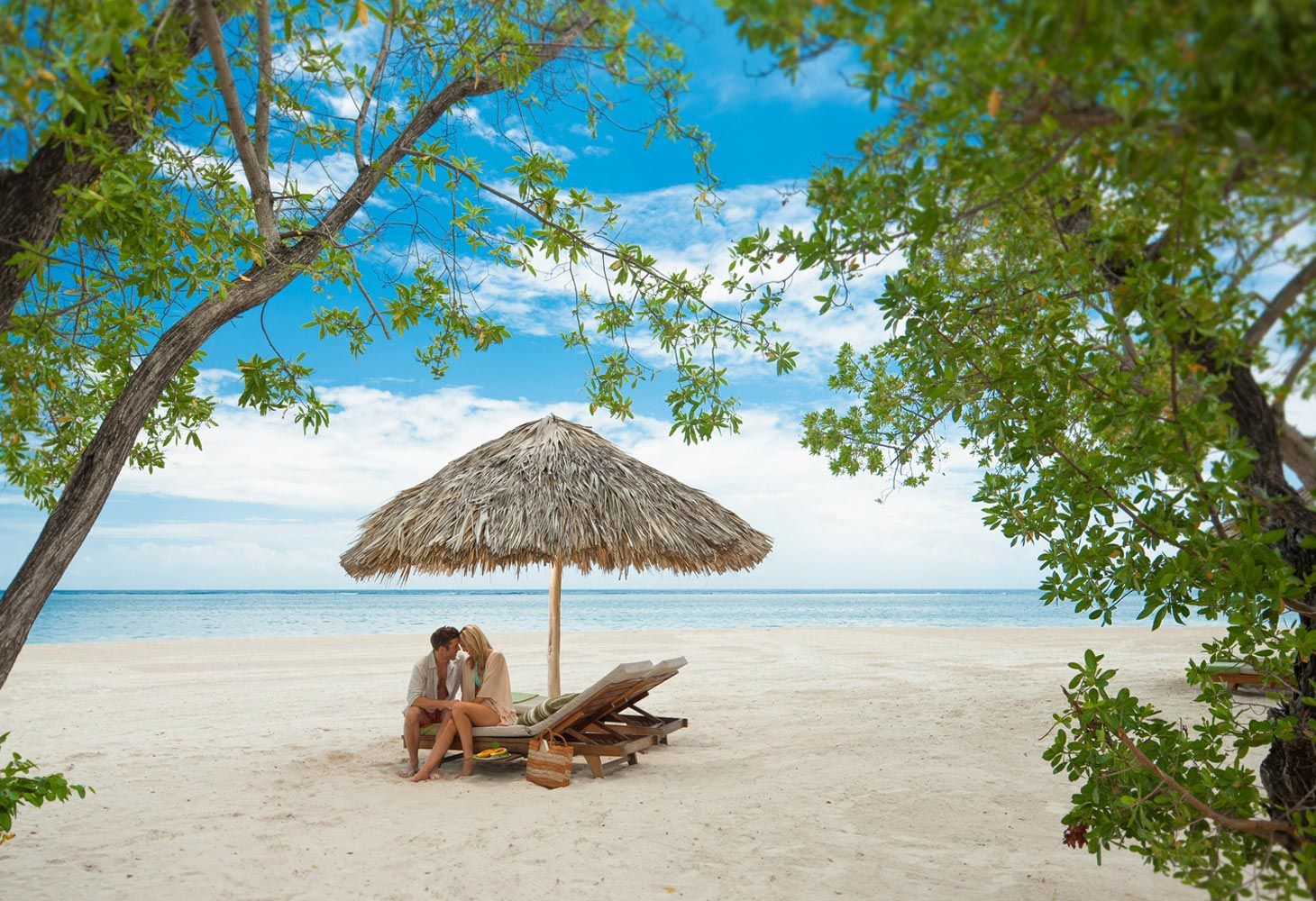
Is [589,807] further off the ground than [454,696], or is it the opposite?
[454,696]

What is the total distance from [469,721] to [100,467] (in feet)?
11.5

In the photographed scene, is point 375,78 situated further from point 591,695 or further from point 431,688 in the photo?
point 431,688

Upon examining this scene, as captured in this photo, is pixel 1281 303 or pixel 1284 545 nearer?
pixel 1281 303

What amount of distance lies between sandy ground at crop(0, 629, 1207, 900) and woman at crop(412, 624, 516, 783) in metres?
0.29

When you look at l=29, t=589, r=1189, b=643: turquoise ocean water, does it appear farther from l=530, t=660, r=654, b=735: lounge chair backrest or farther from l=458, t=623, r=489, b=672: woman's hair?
l=530, t=660, r=654, b=735: lounge chair backrest

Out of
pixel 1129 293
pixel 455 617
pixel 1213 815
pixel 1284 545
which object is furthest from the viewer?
pixel 455 617

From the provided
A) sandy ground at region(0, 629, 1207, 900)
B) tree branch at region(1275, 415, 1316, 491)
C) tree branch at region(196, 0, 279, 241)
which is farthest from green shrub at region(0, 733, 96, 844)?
tree branch at region(1275, 415, 1316, 491)

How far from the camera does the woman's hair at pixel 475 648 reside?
21.9 feet

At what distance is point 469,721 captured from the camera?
6480 millimetres

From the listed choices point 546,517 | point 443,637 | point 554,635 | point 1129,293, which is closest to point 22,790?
point 443,637

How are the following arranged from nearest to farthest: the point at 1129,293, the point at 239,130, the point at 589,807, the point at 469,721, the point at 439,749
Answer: the point at 1129,293 < the point at 239,130 < the point at 589,807 < the point at 439,749 < the point at 469,721

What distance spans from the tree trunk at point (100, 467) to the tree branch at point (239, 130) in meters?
0.25

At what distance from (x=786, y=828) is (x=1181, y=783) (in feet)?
7.84

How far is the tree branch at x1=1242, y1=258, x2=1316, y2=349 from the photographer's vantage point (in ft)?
6.75
